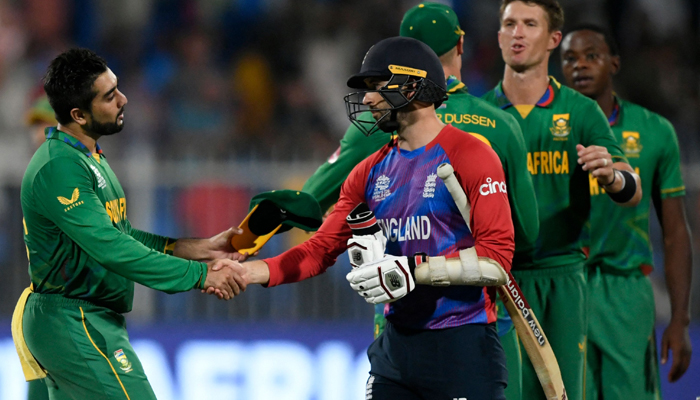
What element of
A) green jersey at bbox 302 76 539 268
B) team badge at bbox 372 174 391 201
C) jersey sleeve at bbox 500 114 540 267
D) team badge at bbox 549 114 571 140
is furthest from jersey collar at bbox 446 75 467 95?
team badge at bbox 372 174 391 201

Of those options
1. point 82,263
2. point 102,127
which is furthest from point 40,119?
point 82,263

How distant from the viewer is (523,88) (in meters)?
5.38

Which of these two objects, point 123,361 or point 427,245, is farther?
point 123,361

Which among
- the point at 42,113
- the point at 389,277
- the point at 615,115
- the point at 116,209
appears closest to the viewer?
the point at 389,277

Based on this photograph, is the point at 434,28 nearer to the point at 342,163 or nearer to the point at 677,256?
the point at 342,163

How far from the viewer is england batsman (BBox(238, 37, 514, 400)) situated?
3.70 m

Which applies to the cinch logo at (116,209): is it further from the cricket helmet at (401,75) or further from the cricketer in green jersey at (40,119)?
the cricketer in green jersey at (40,119)

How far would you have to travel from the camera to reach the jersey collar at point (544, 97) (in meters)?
5.31

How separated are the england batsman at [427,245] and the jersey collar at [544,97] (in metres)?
1.46

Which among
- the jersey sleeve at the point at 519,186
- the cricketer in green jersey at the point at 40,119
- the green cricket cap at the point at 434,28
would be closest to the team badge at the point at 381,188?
the jersey sleeve at the point at 519,186

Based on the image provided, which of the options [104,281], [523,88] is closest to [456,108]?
[523,88]

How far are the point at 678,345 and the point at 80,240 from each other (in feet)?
12.6

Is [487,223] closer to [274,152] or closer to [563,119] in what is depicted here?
[563,119]

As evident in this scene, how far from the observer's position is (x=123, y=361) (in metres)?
4.29
